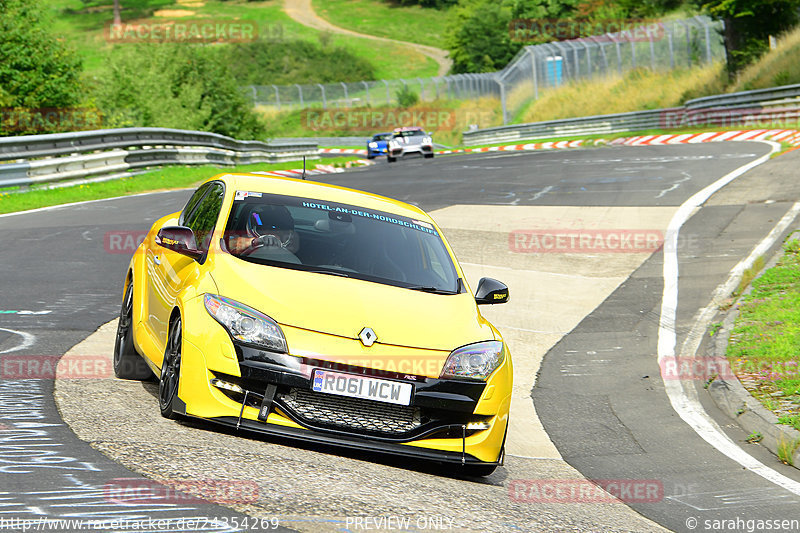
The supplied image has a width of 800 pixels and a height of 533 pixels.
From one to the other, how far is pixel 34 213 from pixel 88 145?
18.1ft

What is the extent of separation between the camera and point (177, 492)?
4.57 m

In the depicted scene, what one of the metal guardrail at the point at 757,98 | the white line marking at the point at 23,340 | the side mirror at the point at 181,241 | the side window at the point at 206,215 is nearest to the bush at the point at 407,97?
the metal guardrail at the point at 757,98

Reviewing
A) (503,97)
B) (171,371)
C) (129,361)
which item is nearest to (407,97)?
(503,97)

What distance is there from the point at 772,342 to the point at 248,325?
5.73 m

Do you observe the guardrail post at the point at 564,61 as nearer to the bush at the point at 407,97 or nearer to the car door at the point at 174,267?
the bush at the point at 407,97

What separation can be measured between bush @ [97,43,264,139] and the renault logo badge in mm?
27511

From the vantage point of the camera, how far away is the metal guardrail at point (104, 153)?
19922mm

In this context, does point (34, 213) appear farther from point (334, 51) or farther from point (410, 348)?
point (334, 51)

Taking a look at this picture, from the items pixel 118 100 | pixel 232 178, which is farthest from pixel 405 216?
pixel 118 100

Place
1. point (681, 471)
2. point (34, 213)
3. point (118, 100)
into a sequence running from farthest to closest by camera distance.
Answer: point (118, 100), point (34, 213), point (681, 471)

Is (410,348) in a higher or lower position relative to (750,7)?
lower

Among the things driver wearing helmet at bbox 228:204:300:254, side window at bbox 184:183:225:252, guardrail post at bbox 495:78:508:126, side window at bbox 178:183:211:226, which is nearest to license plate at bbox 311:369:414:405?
driver wearing helmet at bbox 228:204:300:254

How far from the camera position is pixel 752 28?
143ft

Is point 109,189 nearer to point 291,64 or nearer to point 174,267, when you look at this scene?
point 174,267
